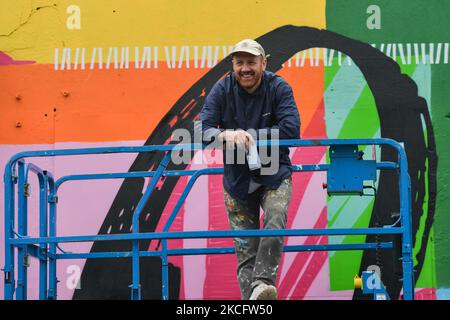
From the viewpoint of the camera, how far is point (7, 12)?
9.03 meters

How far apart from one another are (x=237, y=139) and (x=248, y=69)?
0.55 m

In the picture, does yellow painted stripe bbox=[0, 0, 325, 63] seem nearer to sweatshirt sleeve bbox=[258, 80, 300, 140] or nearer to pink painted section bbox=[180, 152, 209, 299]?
pink painted section bbox=[180, 152, 209, 299]

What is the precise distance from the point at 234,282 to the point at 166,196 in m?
1.02

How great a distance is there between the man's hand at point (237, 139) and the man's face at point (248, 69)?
41 centimetres

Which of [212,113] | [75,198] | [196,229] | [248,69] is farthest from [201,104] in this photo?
[248,69]

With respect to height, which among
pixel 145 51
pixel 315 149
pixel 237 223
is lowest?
pixel 237 223

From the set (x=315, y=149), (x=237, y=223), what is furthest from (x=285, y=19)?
(x=237, y=223)

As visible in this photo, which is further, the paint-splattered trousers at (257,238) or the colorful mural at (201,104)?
the colorful mural at (201,104)

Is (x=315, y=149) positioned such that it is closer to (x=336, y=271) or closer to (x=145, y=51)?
(x=336, y=271)

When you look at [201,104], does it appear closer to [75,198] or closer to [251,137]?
[75,198]

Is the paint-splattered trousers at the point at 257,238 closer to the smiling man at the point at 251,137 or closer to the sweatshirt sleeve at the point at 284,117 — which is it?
the smiling man at the point at 251,137

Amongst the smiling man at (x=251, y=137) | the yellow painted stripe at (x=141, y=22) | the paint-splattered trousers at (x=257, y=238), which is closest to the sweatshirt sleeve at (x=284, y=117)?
the smiling man at (x=251, y=137)

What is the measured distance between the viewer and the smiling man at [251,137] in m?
6.34

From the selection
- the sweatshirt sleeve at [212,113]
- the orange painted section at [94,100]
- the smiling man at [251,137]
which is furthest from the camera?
the orange painted section at [94,100]
